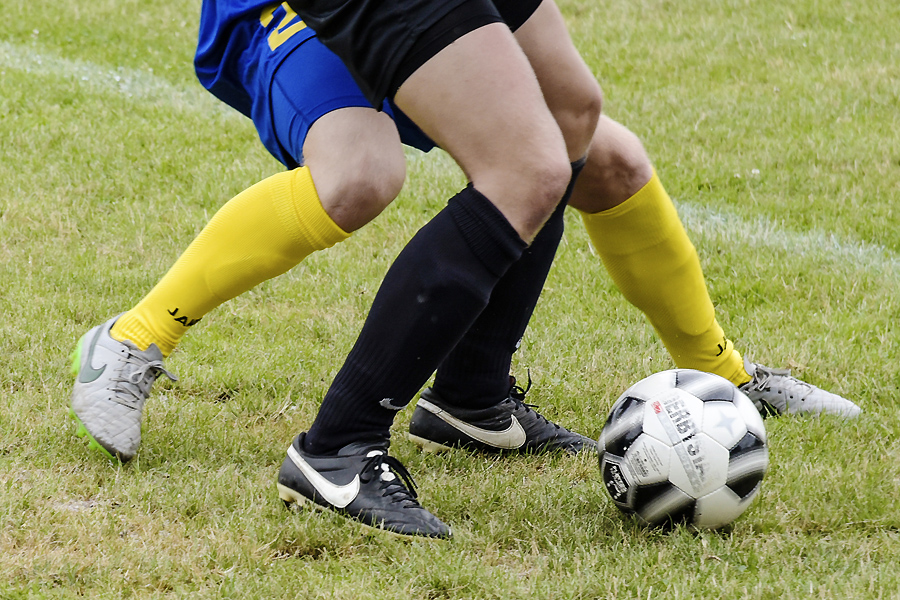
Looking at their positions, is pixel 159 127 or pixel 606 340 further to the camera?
pixel 159 127

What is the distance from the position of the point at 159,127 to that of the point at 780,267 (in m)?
3.64

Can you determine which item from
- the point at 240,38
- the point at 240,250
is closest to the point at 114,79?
the point at 240,38

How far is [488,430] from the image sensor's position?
8.97ft

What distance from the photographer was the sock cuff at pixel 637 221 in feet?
8.77

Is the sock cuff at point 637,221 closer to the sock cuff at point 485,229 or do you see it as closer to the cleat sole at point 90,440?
the sock cuff at point 485,229

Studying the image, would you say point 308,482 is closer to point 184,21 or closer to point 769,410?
point 769,410

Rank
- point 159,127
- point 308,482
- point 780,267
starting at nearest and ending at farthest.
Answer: point 308,482
point 780,267
point 159,127

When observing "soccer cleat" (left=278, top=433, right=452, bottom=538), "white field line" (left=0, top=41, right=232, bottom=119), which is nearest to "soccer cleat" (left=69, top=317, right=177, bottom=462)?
"soccer cleat" (left=278, top=433, right=452, bottom=538)

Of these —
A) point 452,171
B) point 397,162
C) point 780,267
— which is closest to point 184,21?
point 452,171

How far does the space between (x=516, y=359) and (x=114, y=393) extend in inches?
54.3

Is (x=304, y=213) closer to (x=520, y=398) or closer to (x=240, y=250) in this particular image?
(x=240, y=250)

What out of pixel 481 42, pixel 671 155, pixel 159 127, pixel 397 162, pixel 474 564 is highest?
pixel 481 42

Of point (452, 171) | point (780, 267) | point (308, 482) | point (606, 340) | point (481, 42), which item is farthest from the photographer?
point (452, 171)

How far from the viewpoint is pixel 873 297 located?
388cm
